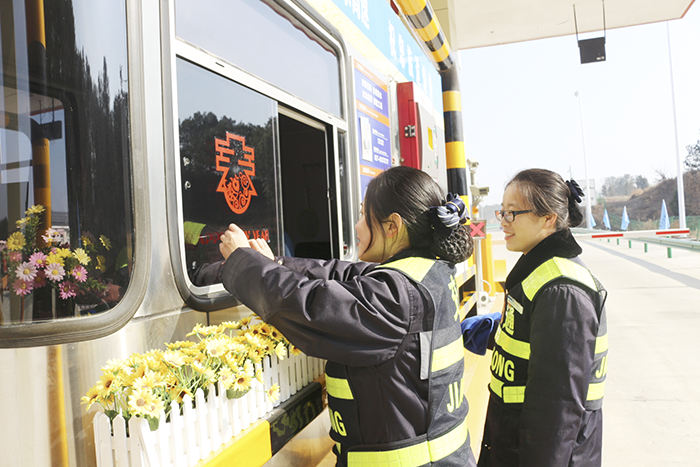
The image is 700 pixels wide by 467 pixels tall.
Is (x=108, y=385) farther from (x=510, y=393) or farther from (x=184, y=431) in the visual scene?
(x=510, y=393)

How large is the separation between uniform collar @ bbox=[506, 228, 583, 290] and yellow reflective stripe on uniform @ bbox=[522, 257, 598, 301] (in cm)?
3

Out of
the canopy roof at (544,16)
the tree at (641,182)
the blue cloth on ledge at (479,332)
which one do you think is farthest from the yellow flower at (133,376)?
the tree at (641,182)

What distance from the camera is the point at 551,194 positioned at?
1.67m

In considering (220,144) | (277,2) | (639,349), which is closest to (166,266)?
(220,144)

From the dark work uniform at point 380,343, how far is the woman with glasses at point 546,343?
0.86 feet

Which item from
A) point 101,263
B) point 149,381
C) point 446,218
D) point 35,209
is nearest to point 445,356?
point 446,218

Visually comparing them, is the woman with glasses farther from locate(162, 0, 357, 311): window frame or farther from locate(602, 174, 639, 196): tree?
locate(602, 174, 639, 196): tree

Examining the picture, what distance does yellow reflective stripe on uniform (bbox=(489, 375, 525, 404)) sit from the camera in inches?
61.7

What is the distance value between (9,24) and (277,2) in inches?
39.8

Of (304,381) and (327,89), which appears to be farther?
(327,89)

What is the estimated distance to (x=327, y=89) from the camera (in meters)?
2.30

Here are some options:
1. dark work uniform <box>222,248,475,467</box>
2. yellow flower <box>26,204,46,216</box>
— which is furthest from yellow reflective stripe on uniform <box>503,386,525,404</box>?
yellow flower <box>26,204,46,216</box>

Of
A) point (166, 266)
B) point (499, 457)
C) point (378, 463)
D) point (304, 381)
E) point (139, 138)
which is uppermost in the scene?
point (139, 138)

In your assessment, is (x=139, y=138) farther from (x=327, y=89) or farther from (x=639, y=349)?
(x=639, y=349)
